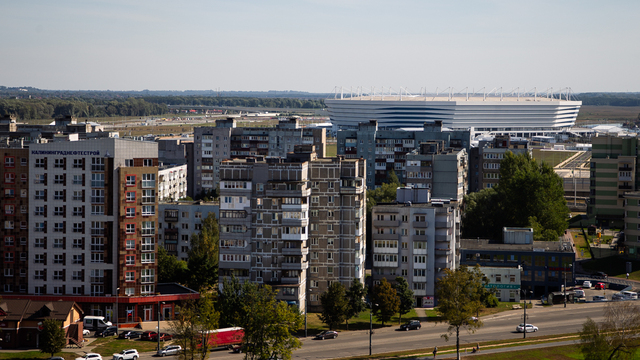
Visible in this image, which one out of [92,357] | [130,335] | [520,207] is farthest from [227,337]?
[520,207]

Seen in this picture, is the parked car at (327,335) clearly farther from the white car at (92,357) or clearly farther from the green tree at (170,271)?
the white car at (92,357)

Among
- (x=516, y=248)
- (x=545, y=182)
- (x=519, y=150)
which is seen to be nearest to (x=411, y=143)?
(x=519, y=150)

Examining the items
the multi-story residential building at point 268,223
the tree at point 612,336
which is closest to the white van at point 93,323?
the multi-story residential building at point 268,223

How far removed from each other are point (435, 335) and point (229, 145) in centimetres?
10933

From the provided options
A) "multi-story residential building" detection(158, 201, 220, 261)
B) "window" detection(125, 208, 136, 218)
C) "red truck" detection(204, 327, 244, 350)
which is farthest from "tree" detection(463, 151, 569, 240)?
"window" detection(125, 208, 136, 218)

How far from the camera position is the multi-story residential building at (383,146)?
18212cm

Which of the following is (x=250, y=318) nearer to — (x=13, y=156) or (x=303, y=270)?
(x=303, y=270)

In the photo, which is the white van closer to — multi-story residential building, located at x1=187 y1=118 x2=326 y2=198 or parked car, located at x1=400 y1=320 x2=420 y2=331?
parked car, located at x1=400 y1=320 x2=420 y2=331

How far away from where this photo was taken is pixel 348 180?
10150 cm

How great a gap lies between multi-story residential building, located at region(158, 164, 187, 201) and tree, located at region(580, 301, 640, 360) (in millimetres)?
99113

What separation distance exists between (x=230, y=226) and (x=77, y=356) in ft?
80.4

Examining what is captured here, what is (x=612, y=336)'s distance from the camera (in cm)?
7675

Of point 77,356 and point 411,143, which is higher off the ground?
point 411,143

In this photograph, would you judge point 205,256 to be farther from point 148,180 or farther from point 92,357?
point 92,357
